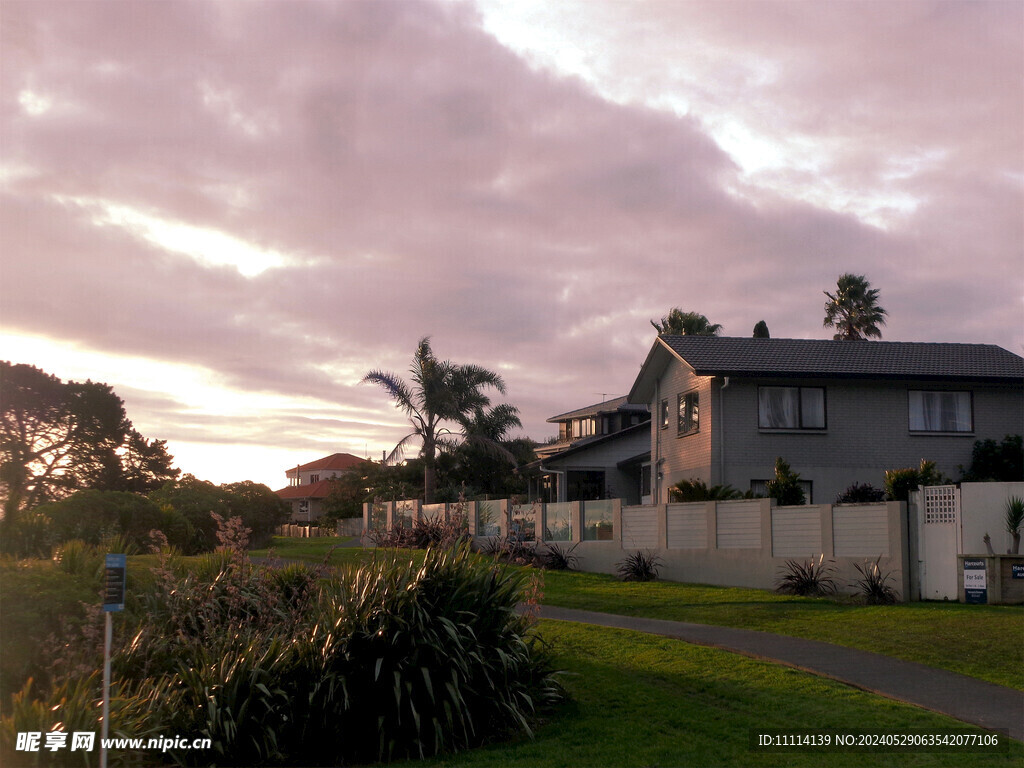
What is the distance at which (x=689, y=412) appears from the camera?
1146 inches

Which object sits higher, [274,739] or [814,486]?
[814,486]

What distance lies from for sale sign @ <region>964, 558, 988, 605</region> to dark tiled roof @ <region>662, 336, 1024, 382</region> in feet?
35.1

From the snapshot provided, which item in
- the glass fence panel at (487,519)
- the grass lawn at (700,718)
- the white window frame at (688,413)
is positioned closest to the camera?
the grass lawn at (700,718)

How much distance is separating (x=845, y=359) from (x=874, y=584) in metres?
12.3

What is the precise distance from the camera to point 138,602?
11.3m

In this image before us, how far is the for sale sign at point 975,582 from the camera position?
15945 mm

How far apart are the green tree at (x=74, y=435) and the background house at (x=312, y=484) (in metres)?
29.4

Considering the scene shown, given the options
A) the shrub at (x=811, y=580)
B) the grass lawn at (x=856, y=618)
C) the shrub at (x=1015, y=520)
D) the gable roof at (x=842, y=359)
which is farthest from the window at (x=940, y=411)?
the shrub at (x=1015, y=520)

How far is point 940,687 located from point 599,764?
184 inches

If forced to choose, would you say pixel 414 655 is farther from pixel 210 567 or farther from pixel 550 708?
pixel 210 567

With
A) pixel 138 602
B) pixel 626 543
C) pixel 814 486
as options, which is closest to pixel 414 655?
pixel 138 602

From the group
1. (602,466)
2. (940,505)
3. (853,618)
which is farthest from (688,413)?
(853,618)

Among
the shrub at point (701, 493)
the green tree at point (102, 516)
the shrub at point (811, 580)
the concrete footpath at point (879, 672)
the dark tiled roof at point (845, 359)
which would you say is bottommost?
the concrete footpath at point (879, 672)

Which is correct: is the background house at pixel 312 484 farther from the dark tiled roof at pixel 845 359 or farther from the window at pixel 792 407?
the window at pixel 792 407
